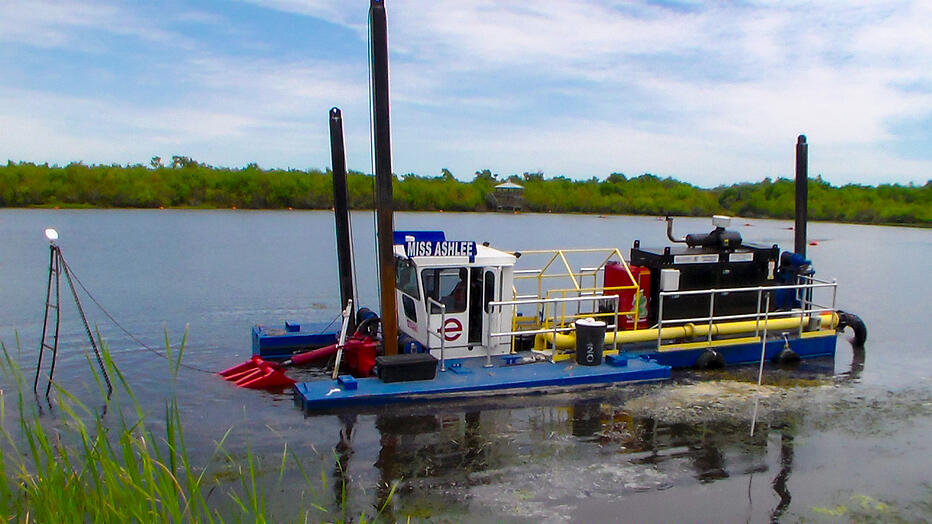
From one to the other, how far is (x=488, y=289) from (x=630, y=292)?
338cm

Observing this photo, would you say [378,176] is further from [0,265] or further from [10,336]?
[0,265]

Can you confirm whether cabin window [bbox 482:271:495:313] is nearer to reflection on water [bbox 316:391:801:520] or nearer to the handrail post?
reflection on water [bbox 316:391:801:520]

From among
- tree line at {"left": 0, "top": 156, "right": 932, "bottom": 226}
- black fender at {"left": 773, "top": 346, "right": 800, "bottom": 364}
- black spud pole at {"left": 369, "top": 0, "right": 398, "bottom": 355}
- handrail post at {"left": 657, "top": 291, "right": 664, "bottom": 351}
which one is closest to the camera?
black spud pole at {"left": 369, "top": 0, "right": 398, "bottom": 355}

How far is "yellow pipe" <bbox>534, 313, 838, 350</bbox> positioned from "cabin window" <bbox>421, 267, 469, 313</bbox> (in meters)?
1.77

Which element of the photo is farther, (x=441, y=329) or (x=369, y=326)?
(x=369, y=326)

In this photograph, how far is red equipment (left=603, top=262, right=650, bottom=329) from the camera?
13.8 m

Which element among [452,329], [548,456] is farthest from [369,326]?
[548,456]

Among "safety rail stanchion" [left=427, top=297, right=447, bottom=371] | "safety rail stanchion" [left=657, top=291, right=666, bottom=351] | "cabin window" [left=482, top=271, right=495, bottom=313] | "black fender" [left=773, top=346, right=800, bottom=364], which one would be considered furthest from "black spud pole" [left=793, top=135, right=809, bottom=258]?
"safety rail stanchion" [left=427, top=297, right=447, bottom=371]

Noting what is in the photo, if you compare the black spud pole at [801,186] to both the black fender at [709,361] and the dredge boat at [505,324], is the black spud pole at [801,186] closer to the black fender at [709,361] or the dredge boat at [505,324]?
the dredge boat at [505,324]

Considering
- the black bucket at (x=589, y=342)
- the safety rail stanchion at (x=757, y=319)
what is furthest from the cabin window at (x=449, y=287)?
the safety rail stanchion at (x=757, y=319)

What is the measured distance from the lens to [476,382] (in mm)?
10969

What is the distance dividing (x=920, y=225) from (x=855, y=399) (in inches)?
3370

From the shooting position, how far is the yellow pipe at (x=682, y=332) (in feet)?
42.2

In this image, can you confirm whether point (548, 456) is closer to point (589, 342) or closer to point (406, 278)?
point (589, 342)
